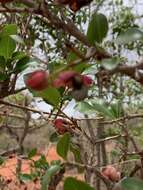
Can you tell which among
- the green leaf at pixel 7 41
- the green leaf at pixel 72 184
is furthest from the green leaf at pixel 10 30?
the green leaf at pixel 72 184

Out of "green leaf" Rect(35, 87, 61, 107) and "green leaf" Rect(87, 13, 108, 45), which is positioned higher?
"green leaf" Rect(87, 13, 108, 45)

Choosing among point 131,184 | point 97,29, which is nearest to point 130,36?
point 97,29

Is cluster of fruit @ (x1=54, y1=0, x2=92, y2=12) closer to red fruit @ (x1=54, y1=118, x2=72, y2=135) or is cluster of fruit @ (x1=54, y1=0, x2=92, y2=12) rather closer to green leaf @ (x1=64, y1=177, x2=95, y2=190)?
green leaf @ (x1=64, y1=177, x2=95, y2=190)

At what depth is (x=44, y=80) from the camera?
2.01 feet

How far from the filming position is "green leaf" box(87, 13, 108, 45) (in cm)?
74

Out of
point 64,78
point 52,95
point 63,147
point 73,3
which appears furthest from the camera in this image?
point 52,95

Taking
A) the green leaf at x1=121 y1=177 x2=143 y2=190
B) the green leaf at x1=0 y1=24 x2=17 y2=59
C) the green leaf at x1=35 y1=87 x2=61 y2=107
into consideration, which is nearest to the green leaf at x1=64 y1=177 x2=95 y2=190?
the green leaf at x1=121 y1=177 x2=143 y2=190

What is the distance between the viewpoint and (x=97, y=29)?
0.75 metres

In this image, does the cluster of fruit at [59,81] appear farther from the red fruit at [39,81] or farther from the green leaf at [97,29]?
the green leaf at [97,29]

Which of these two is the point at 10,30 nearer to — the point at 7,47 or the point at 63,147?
the point at 7,47

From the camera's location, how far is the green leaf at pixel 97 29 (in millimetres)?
738

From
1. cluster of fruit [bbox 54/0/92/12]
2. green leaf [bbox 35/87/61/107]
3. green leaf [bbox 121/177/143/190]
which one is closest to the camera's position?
cluster of fruit [bbox 54/0/92/12]

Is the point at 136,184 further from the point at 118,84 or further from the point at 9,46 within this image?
the point at 118,84

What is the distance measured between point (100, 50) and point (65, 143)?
0.35 meters
